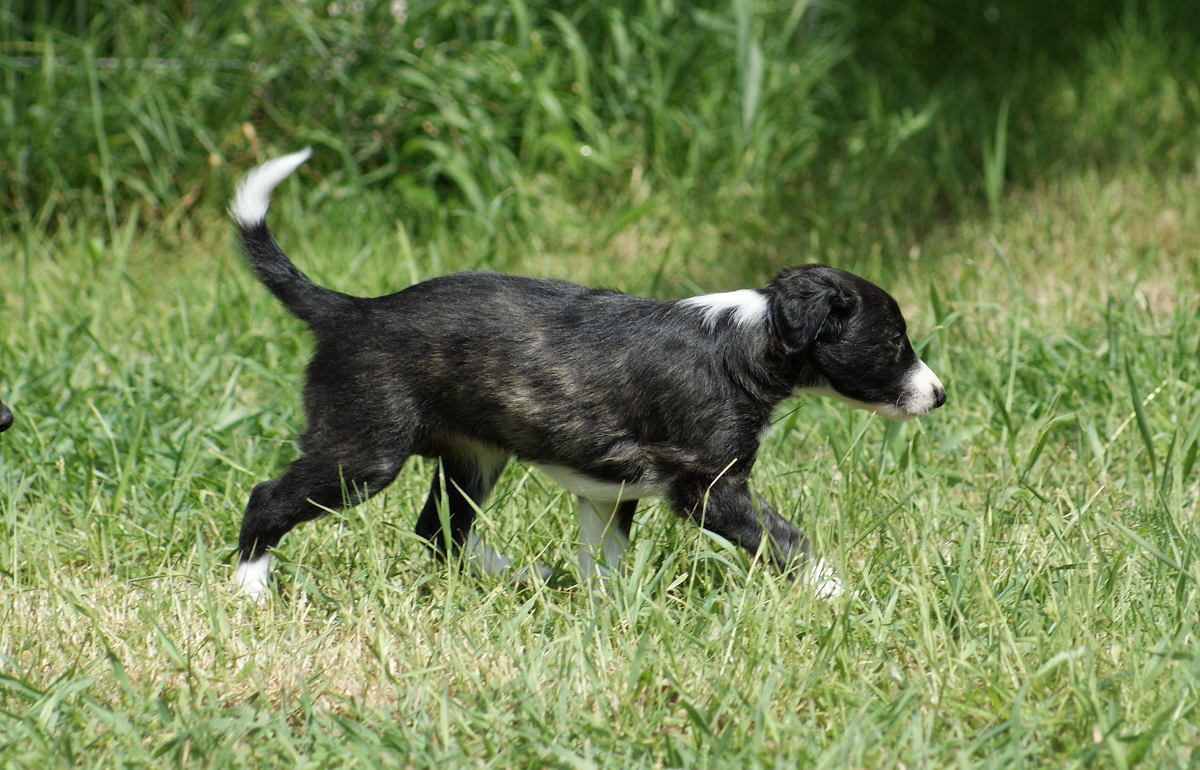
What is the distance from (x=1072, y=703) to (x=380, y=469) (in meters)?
1.58

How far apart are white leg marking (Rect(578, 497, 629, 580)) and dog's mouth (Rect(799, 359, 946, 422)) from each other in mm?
579

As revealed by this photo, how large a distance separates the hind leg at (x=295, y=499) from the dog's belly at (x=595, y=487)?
1.24 feet

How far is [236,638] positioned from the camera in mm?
2762

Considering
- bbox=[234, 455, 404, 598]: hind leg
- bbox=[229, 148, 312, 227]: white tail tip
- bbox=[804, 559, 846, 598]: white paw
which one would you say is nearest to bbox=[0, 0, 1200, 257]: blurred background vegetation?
Result: bbox=[229, 148, 312, 227]: white tail tip

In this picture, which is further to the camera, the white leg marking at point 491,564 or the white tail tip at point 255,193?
the white tail tip at point 255,193

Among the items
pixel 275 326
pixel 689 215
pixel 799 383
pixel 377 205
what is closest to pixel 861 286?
pixel 799 383

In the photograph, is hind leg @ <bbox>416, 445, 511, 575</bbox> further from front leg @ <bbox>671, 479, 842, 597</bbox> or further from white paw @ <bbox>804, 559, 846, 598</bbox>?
white paw @ <bbox>804, 559, 846, 598</bbox>

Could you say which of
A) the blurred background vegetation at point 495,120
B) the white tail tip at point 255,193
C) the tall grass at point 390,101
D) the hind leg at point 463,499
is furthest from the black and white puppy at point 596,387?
the tall grass at point 390,101

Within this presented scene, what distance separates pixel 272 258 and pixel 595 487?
3.37 ft

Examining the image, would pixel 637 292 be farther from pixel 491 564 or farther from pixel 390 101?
pixel 491 564

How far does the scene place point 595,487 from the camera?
2.99 metres

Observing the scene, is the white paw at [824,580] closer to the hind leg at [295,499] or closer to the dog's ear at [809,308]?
the dog's ear at [809,308]

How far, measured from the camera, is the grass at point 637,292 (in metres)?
2.38

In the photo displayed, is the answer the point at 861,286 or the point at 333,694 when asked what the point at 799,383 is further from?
the point at 333,694
